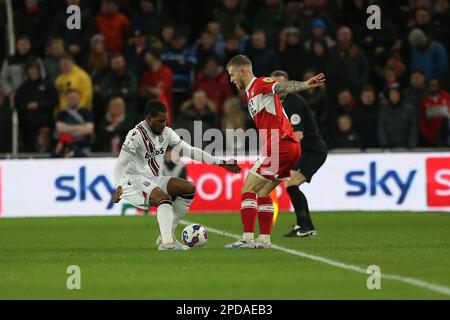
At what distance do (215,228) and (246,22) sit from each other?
807 cm

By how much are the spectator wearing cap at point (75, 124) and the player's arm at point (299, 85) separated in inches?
386

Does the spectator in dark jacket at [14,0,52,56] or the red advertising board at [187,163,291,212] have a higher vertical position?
the spectator in dark jacket at [14,0,52,56]

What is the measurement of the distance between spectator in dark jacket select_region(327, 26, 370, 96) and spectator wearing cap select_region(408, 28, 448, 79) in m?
1.03

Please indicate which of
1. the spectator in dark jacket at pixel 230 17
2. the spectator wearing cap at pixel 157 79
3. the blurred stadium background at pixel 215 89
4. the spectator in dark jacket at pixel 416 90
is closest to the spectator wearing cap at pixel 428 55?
the blurred stadium background at pixel 215 89

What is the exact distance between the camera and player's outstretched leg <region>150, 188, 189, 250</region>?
41.5 ft

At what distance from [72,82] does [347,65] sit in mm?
5493

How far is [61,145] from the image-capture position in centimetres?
2169

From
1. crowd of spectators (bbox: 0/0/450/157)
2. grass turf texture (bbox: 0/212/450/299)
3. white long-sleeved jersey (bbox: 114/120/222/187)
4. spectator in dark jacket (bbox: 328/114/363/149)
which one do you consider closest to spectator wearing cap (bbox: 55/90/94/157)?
crowd of spectators (bbox: 0/0/450/157)

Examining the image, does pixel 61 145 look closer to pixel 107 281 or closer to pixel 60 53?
pixel 60 53

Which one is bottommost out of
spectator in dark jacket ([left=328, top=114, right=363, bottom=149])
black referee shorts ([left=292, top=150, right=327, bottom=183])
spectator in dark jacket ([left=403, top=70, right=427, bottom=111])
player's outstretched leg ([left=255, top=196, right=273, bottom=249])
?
player's outstretched leg ([left=255, top=196, right=273, bottom=249])

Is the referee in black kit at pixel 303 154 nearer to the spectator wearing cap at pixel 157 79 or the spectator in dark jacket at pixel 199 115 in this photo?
the spectator in dark jacket at pixel 199 115

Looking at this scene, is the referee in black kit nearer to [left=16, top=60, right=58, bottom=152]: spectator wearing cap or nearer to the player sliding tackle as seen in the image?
the player sliding tackle

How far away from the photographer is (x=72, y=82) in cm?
2200
